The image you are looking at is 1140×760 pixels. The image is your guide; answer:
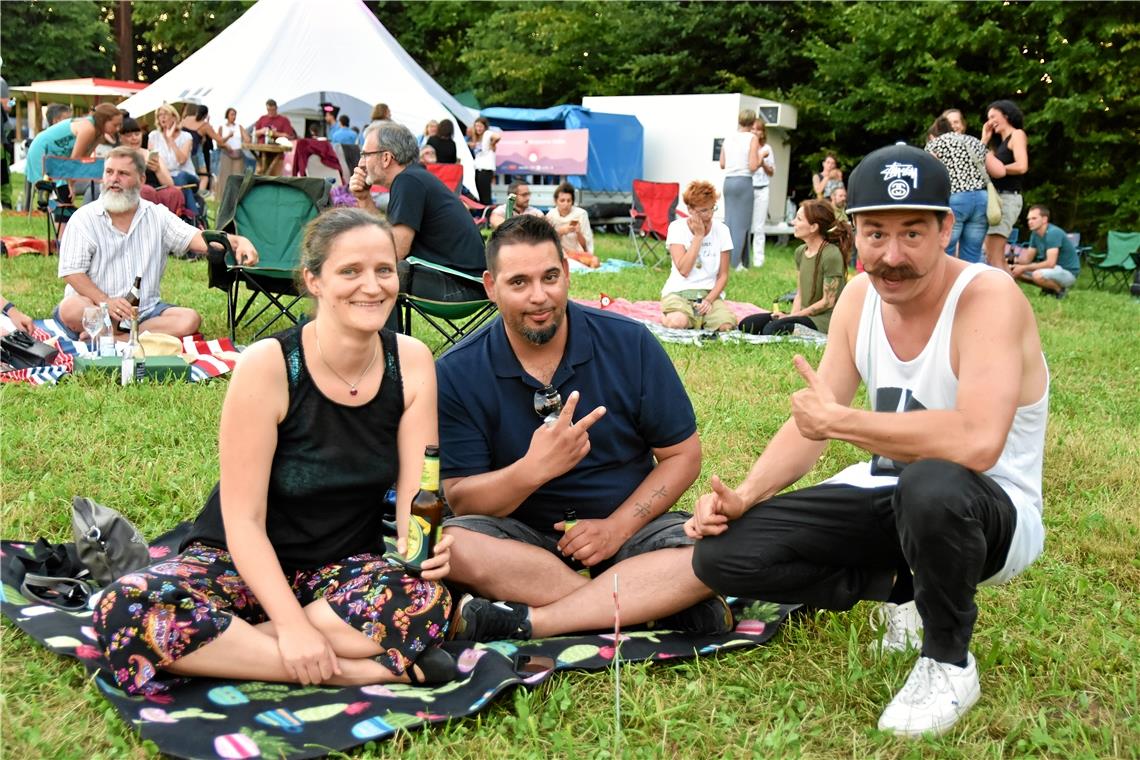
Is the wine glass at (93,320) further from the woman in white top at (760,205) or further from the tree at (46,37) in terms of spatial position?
the tree at (46,37)

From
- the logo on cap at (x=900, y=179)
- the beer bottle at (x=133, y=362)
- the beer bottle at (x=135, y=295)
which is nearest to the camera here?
the logo on cap at (x=900, y=179)

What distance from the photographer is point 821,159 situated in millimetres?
22578

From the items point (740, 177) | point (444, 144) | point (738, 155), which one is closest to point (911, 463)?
point (740, 177)

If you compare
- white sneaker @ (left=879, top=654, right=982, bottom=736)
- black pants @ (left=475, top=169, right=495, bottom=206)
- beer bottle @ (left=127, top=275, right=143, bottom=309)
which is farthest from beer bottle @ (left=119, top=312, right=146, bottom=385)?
black pants @ (left=475, top=169, right=495, bottom=206)

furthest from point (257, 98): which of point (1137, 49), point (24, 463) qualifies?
point (1137, 49)

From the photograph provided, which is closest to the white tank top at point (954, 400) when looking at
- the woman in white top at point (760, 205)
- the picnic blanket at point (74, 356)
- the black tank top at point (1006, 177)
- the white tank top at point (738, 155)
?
the picnic blanket at point (74, 356)

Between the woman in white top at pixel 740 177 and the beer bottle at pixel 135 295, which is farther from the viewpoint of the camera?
the woman in white top at pixel 740 177

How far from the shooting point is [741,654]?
10.2 feet

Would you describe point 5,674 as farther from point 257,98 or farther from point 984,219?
→ point 257,98

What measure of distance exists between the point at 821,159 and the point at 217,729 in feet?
71.5

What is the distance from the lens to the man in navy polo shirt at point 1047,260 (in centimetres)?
1311

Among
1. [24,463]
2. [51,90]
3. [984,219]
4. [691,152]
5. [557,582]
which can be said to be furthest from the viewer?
[51,90]

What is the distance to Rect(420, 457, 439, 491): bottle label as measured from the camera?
280 centimetres

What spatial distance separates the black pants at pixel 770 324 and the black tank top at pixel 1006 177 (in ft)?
10.8
